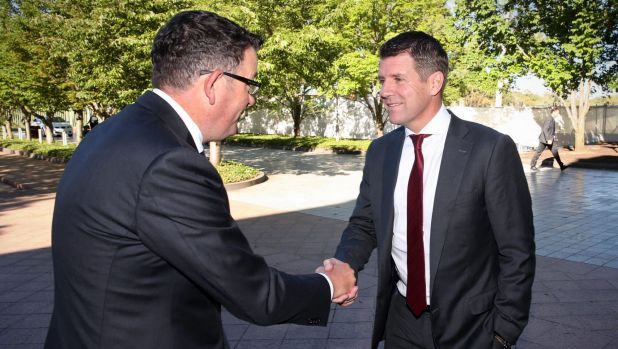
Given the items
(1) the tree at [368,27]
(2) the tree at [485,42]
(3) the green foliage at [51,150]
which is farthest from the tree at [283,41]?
(3) the green foliage at [51,150]

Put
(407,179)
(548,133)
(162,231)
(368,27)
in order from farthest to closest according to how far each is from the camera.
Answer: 1. (368,27)
2. (548,133)
3. (407,179)
4. (162,231)

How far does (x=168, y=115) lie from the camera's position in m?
1.58

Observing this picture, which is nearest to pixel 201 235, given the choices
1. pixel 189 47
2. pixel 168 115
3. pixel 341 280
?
pixel 168 115

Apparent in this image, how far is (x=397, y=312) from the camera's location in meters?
2.51

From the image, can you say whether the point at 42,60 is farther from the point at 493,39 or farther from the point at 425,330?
the point at 425,330

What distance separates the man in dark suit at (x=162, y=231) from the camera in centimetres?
140

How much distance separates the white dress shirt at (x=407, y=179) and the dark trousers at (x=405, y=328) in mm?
80

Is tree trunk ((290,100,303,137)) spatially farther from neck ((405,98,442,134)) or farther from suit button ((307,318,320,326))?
suit button ((307,318,320,326))

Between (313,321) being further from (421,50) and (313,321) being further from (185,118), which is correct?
(421,50)

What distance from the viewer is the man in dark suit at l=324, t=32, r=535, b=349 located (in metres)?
2.24

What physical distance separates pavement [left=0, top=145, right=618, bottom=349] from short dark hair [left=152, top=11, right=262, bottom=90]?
304 cm

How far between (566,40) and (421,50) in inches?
754

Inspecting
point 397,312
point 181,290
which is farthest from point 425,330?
point 181,290

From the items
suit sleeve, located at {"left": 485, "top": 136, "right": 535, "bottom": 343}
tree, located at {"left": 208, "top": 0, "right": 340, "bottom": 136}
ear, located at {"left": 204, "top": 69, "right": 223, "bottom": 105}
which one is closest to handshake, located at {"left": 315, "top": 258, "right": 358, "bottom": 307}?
suit sleeve, located at {"left": 485, "top": 136, "right": 535, "bottom": 343}
